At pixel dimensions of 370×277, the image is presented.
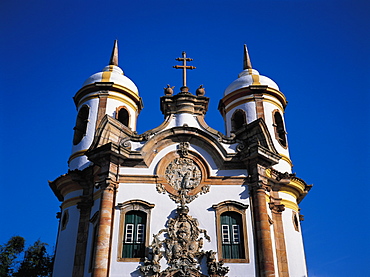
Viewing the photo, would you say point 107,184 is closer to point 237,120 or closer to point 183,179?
point 183,179

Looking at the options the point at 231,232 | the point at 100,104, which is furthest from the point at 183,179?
the point at 100,104

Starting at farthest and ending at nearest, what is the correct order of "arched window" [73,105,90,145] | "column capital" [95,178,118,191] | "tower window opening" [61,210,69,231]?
"arched window" [73,105,90,145] < "tower window opening" [61,210,69,231] < "column capital" [95,178,118,191]

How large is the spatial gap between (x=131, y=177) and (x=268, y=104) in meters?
10.3

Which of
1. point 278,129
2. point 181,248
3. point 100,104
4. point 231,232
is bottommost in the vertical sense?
point 181,248

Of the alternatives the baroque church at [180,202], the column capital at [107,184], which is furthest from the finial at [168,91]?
the column capital at [107,184]

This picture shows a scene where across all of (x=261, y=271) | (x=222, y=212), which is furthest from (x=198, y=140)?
(x=261, y=271)

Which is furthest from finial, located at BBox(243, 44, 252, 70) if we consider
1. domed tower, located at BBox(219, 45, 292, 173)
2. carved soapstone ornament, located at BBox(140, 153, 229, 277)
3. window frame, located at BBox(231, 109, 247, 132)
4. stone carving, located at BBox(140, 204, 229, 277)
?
stone carving, located at BBox(140, 204, 229, 277)

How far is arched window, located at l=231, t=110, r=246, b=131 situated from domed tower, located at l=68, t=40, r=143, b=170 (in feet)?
20.2

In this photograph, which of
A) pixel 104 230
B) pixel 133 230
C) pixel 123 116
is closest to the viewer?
pixel 104 230

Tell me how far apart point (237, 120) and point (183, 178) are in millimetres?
7702

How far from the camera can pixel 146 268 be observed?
1669 centimetres

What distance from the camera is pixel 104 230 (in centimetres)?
1731

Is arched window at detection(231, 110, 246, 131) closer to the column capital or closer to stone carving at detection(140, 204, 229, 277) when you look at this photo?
stone carving at detection(140, 204, 229, 277)

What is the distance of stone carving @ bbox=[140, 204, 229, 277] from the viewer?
Answer: 55.1ft
